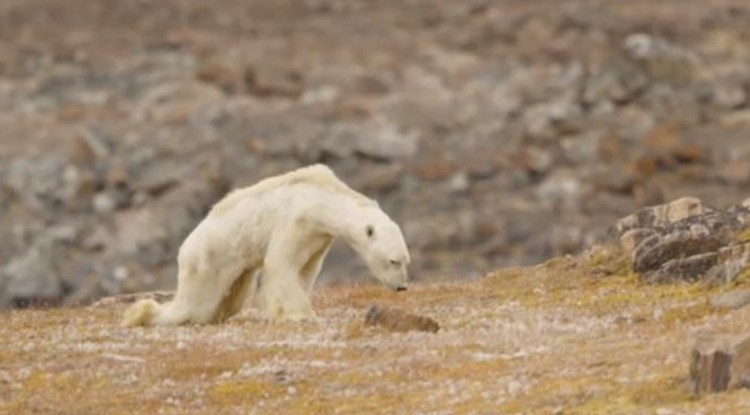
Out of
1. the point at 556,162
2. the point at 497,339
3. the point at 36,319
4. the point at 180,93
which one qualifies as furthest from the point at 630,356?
the point at 180,93

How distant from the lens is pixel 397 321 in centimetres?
2991

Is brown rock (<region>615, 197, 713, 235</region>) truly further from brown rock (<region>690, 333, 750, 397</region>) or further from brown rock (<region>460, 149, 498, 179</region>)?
brown rock (<region>460, 149, 498, 179</region>)

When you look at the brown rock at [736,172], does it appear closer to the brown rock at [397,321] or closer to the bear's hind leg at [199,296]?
the bear's hind leg at [199,296]

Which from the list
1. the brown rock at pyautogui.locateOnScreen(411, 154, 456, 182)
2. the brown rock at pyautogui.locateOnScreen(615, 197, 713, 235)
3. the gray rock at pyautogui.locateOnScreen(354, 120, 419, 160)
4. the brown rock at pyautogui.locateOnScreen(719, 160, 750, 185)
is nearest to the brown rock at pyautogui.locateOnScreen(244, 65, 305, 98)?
the gray rock at pyautogui.locateOnScreen(354, 120, 419, 160)

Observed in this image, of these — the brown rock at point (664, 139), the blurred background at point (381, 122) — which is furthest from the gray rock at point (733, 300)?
the brown rock at point (664, 139)

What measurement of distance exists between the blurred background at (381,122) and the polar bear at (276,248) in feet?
136

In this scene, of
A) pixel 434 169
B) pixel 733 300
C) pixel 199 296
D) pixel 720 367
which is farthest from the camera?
pixel 434 169

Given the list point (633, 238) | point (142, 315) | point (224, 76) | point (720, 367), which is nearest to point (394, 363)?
point (720, 367)

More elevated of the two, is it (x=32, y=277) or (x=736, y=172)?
(x=736, y=172)

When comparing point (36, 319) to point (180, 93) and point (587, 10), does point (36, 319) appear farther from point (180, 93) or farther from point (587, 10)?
point (587, 10)

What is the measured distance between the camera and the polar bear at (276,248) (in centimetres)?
3244

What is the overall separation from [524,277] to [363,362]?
37.2 feet

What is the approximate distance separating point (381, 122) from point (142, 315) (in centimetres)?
6425

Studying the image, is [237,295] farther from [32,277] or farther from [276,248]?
[32,277]
